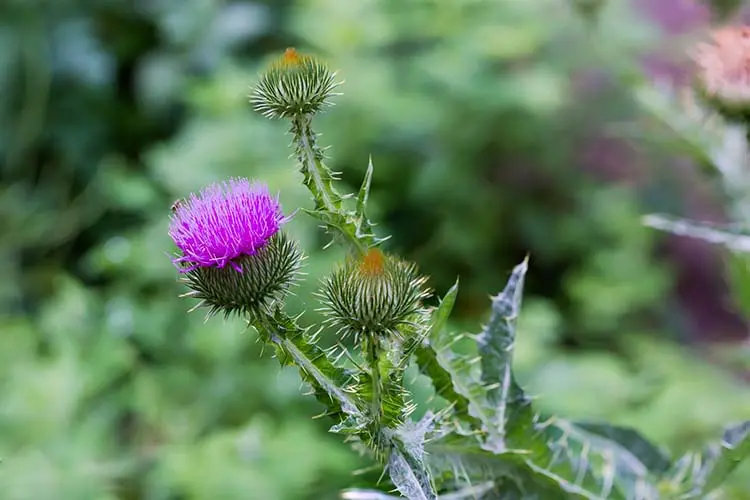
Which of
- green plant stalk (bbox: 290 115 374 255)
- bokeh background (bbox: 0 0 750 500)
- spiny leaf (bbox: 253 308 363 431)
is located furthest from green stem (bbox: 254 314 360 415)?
bokeh background (bbox: 0 0 750 500)

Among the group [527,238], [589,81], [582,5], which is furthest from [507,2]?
[582,5]

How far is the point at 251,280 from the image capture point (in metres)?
0.86

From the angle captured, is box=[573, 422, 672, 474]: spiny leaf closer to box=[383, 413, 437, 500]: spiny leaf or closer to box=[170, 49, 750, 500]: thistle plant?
box=[170, 49, 750, 500]: thistle plant

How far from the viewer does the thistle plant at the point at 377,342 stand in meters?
0.79

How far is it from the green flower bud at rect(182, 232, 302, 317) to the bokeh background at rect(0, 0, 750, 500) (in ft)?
3.47

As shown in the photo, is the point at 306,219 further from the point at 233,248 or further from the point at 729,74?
the point at 233,248

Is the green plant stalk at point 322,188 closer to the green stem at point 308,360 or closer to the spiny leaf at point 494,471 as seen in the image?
the green stem at point 308,360

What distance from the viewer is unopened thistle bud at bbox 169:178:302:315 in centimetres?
88

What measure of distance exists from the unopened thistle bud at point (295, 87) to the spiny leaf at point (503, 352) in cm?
31

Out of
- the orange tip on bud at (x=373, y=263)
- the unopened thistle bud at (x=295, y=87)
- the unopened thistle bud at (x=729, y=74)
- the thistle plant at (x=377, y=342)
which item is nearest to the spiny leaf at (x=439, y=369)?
the thistle plant at (x=377, y=342)

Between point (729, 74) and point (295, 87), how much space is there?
1.08m

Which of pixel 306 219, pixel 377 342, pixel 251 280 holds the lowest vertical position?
pixel 377 342

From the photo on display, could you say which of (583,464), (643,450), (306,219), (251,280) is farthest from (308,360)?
(306,219)

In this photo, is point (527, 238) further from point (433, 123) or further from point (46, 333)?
point (46, 333)
